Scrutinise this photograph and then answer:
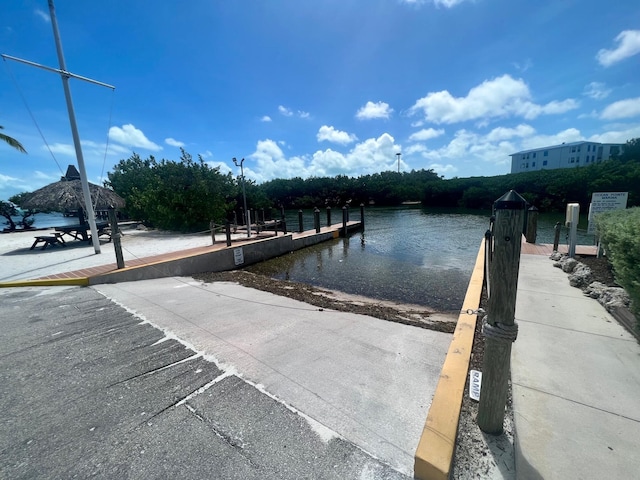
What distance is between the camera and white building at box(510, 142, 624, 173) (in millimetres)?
59775

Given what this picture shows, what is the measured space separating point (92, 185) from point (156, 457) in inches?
588

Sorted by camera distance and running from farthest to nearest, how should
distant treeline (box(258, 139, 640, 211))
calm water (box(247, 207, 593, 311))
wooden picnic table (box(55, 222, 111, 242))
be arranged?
distant treeline (box(258, 139, 640, 211)) < wooden picnic table (box(55, 222, 111, 242)) < calm water (box(247, 207, 593, 311))

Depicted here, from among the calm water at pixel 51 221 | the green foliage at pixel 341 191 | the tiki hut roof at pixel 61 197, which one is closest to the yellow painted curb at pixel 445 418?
the tiki hut roof at pixel 61 197

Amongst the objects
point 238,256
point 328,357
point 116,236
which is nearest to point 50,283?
point 116,236

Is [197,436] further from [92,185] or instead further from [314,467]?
[92,185]

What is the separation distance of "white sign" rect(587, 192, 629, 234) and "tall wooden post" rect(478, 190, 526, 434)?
348 inches

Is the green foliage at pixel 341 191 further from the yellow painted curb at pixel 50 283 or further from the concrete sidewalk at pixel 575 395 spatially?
the concrete sidewalk at pixel 575 395

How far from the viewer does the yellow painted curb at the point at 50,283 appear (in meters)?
5.82

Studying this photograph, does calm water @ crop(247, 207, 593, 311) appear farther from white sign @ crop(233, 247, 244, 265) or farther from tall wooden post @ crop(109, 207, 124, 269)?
tall wooden post @ crop(109, 207, 124, 269)

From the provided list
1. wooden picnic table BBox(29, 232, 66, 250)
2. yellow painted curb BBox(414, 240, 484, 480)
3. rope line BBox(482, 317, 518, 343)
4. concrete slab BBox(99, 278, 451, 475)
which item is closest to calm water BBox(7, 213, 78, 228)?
wooden picnic table BBox(29, 232, 66, 250)

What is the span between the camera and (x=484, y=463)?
69.6 inches

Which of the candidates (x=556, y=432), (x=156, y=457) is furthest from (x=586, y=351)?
(x=156, y=457)

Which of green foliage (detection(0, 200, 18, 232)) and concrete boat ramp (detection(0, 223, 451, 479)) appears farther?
green foliage (detection(0, 200, 18, 232))

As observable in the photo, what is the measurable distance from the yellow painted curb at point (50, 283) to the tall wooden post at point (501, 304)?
7596 millimetres
